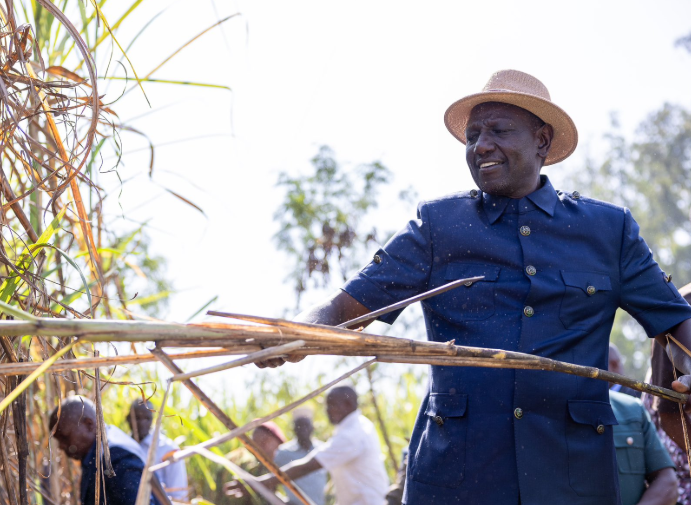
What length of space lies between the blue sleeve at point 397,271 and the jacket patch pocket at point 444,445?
1.06ft

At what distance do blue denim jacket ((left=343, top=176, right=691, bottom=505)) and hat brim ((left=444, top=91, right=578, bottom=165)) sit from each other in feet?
0.88

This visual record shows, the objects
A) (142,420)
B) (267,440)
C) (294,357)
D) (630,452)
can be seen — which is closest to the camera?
(294,357)

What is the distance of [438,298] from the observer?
250 cm

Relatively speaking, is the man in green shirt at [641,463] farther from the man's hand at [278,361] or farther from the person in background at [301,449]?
the person in background at [301,449]

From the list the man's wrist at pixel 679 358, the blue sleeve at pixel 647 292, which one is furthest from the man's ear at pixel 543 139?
the man's wrist at pixel 679 358

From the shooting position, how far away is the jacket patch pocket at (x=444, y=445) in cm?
235

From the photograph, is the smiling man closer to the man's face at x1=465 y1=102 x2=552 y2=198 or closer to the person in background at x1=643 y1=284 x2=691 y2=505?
the man's face at x1=465 y1=102 x2=552 y2=198

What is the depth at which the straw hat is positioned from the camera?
2627mm

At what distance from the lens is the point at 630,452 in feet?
11.7

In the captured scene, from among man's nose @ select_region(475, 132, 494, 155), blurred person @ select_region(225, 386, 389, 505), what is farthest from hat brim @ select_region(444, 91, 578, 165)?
blurred person @ select_region(225, 386, 389, 505)

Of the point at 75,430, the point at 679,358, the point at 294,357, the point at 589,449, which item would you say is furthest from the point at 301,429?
the point at 294,357

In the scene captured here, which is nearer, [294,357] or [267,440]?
[294,357]

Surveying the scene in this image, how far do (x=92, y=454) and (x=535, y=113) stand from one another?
7.61 ft

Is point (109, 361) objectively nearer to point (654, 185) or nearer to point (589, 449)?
point (589, 449)
